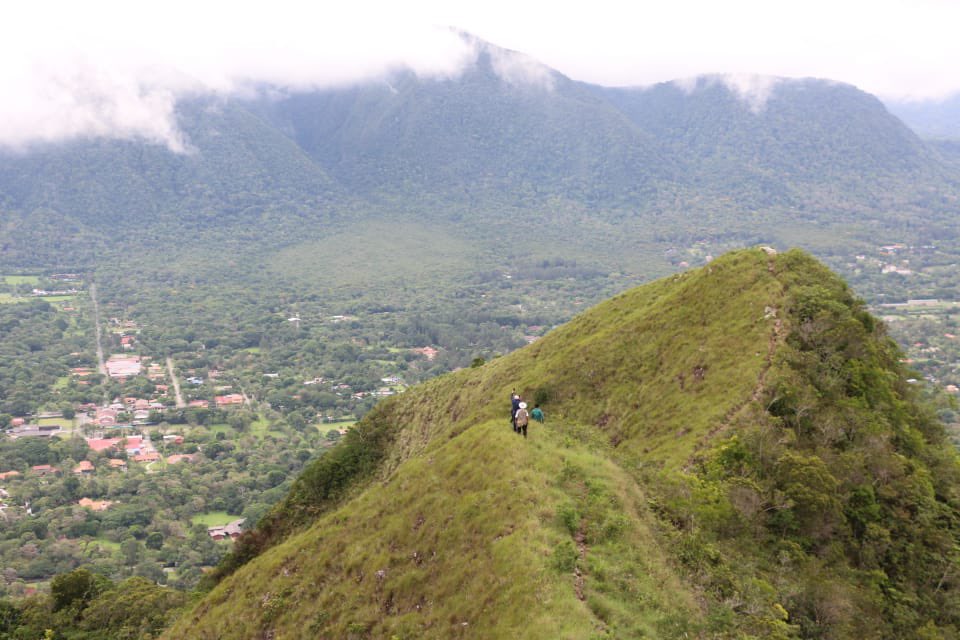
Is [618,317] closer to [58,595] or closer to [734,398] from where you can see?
[734,398]

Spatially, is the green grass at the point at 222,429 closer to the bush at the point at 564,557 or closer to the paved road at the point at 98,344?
the paved road at the point at 98,344

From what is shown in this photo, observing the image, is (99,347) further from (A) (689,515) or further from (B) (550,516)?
(A) (689,515)

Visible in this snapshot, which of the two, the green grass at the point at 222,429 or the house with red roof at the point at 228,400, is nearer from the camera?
the green grass at the point at 222,429

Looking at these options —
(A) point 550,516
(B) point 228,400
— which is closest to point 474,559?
(A) point 550,516

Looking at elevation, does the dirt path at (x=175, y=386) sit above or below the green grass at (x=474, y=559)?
below

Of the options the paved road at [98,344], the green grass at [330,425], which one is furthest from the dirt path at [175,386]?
the green grass at [330,425]

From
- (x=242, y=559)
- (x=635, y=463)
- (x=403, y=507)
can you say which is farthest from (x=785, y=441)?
(x=242, y=559)

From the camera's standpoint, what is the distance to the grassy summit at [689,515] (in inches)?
669

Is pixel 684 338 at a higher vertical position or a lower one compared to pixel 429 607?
higher

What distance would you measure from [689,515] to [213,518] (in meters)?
70.7

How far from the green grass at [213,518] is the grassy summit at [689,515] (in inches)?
1996

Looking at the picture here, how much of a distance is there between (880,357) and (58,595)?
163ft

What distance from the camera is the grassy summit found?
17.0 m

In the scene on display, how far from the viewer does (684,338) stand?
35875 mm
